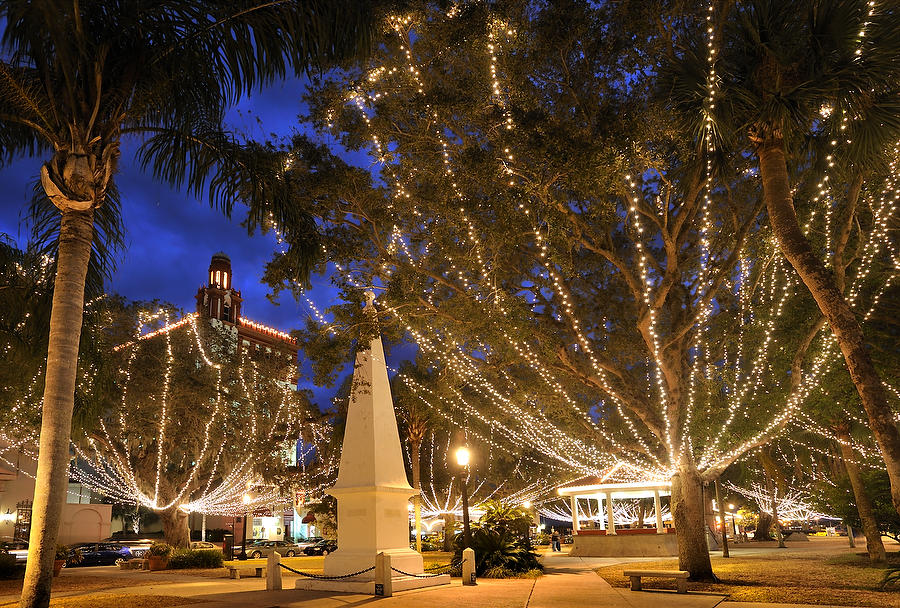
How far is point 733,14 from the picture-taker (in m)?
12.0

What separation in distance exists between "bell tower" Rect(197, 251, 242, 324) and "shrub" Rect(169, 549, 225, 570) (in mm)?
58751

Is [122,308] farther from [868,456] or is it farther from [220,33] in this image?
[868,456]

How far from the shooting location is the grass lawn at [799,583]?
11383 millimetres

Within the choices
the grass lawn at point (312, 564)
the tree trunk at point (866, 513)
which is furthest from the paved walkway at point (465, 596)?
the tree trunk at point (866, 513)

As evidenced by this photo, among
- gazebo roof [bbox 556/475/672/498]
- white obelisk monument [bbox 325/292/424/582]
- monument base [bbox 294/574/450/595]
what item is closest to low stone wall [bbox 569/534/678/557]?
gazebo roof [bbox 556/475/672/498]

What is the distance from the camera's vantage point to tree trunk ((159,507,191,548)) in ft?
95.4

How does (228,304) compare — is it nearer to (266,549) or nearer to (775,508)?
(266,549)

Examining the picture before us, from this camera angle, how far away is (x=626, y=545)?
30.0 m

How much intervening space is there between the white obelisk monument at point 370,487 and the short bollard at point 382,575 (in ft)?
2.91

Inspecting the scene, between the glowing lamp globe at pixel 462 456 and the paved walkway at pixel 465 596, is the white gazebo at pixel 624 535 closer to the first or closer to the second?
the paved walkway at pixel 465 596

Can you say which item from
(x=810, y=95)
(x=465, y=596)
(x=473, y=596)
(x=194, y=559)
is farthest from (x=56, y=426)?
(x=194, y=559)

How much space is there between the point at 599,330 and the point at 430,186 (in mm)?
8138

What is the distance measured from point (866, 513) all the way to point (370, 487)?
16.1 meters

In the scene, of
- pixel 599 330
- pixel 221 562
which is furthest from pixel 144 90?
pixel 221 562
